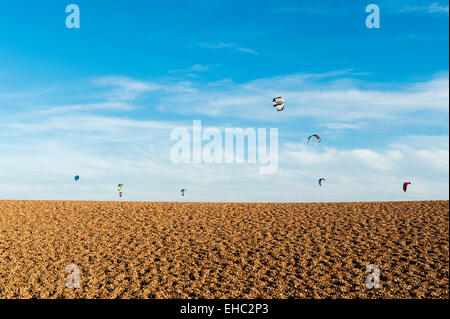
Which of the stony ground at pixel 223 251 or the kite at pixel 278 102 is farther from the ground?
the kite at pixel 278 102

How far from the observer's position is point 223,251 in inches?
735

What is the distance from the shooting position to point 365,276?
51.9 feet

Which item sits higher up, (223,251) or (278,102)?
(278,102)

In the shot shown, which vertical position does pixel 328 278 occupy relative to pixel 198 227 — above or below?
below

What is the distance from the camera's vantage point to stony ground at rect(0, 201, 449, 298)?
48.7 ft

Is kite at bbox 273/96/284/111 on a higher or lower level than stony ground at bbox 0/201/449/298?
higher

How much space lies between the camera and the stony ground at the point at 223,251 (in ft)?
48.7

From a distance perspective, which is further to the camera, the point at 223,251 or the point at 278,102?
the point at 278,102

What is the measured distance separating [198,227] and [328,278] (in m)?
9.60

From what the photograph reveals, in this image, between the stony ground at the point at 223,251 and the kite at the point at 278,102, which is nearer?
the stony ground at the point at 223,251
